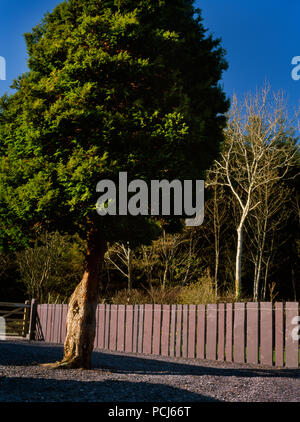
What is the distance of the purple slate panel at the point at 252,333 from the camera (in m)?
9.00

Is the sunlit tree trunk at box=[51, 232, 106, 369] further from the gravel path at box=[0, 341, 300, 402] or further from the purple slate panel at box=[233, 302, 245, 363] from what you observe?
the purple slate panel at box=[233, 302, 245, 363]

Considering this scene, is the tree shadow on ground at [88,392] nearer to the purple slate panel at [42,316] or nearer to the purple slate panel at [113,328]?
the purple slate panel at [113,328]

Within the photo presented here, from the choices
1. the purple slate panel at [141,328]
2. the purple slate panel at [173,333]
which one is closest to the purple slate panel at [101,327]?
the purple slate panel at [141,328]

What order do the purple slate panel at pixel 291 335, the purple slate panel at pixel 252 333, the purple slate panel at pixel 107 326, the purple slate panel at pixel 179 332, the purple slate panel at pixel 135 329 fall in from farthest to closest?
the purple slate panel at pixel 107 326 → the purple slate panel at pixel 135 329 → the purple slate panel at pixel 179 332 → the purple slate panel at pixel 252 333 → the purple slate panel at pixel 291 335

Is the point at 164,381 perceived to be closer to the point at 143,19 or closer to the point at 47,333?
the point at 143,19

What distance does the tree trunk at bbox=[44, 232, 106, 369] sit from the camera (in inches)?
282

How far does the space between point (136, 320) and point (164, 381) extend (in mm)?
6605

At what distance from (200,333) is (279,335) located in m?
2.19

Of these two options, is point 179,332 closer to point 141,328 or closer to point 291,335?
point 141,328

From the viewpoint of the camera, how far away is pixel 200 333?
1024cm

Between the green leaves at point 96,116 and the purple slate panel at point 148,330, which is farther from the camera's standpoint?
the purple slate panel at point 148,330

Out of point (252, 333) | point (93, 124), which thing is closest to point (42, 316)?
point (252, 333)

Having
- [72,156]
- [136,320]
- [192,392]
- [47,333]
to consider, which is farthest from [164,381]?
[47,333]

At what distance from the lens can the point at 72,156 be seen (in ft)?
21.4
